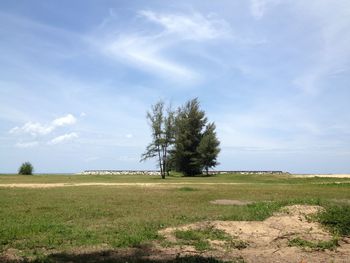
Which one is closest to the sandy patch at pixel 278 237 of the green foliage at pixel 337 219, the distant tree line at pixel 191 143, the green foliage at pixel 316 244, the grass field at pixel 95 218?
the green foliage at pixel 316 244

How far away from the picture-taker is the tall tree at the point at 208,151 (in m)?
77.1

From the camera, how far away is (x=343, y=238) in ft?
43.5

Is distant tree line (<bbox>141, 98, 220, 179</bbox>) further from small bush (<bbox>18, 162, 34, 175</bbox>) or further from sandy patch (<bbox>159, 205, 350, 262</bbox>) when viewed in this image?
sandy patch (<bbox>159, 205, 350, 262</bbox>)

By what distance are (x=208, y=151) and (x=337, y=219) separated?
62887mm

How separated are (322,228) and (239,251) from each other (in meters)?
3.85

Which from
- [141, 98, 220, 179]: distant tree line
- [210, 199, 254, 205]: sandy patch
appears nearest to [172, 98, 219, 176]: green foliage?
[141, 98, 220, 179]: distant tree line

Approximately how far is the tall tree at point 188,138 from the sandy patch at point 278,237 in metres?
61.2

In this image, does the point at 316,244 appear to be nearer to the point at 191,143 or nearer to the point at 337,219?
the point at 337,219

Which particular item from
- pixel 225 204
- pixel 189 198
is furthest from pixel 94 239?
pixel 189 198

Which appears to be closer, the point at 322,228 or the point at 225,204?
the point at 322,228

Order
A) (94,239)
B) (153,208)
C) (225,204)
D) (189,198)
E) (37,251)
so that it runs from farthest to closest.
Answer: (189,198)
(225,204)
(153,208)
(94,239)
(37,251)

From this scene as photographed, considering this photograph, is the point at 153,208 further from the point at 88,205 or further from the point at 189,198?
the point at 189,198

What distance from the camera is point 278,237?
1321cm

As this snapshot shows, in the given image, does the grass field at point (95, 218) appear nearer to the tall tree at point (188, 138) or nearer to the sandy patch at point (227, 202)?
the sandy patch at point (227, 202)
